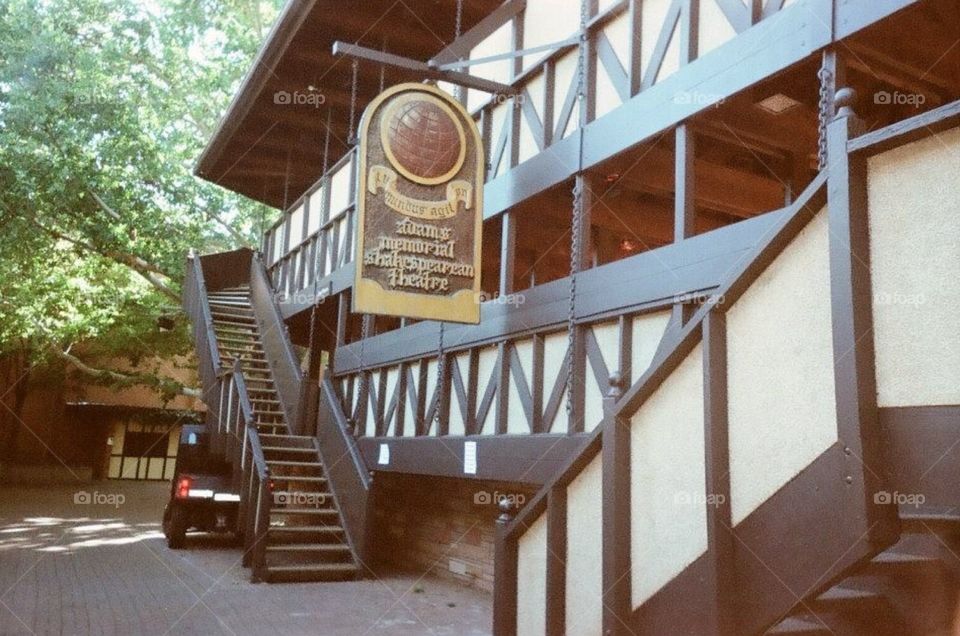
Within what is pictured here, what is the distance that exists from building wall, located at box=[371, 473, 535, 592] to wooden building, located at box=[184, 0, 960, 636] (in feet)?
0.16

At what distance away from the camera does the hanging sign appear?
27.0ft

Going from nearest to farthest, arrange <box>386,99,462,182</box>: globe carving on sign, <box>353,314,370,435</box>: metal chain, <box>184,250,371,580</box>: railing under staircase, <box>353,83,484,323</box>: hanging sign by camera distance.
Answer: <box>353,83,484,323</box>: hanging sign < <box>386,99,462,182</box>: globe carving on sign < <box>184,250,371,580</box>: railing under staircase < <box>353,314,370,435</box>: metal chain

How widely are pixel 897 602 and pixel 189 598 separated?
23.2 ft

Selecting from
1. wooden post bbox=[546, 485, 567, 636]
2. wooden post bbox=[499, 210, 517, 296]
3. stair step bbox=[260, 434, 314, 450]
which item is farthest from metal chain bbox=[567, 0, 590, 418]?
stair step bbox=[260, 434, 314, 450]

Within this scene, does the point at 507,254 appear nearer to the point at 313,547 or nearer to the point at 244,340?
the point at 313,547

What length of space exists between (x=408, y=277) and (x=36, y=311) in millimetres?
17415

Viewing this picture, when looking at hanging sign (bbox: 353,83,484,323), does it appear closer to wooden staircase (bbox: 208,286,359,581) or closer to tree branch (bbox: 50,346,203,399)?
wooden staircase (bbox: 208,286,359,581)

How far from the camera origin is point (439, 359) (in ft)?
33.0

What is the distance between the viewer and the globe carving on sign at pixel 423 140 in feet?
27.9

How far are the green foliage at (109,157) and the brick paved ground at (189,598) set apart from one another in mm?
8650

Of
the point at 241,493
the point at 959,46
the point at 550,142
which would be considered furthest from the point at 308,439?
the point at 959,46

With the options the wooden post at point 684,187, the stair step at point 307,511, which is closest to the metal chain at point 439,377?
the stair step at point 307,511

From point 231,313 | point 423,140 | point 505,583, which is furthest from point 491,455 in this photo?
point 231,313

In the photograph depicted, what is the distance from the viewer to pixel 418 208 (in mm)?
8523
